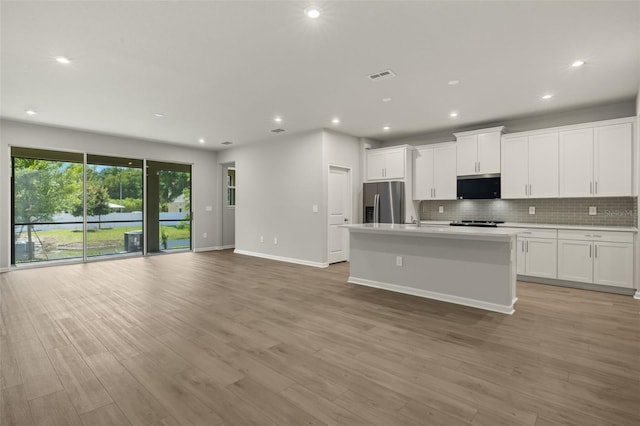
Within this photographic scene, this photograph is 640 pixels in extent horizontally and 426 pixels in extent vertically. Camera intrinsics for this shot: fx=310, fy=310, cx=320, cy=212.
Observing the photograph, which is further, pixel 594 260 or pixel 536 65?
pixel 594 260

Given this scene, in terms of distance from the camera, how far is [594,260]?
459 cm

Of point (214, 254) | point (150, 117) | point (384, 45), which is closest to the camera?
point (384, 45)

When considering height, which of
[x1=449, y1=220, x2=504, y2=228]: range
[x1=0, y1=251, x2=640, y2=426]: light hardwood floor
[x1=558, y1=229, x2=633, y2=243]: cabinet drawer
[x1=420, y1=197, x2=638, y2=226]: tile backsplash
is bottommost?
Answer: [x1=0, y1=251, x2=640, y2=426]: light hardwood floor

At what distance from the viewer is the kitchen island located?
3.63 m

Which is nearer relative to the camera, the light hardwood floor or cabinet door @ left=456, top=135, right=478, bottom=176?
the light hardwood floor

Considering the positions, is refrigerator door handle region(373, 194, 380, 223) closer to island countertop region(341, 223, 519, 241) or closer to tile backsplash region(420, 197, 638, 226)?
tile backsplash region(420, 197, 638, 226)

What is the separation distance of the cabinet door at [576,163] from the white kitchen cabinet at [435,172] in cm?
172

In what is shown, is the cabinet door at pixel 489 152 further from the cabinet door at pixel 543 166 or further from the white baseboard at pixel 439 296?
the white baseboard at pixel 439 296

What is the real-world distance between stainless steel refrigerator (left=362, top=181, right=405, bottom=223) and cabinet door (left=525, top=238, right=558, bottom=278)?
2299 mm

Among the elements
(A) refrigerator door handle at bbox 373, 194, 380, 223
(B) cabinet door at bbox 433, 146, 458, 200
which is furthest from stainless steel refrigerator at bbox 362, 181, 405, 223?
(B) cabinet door at bbox 433, 146, 458, 200

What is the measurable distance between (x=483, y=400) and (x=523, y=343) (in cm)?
115

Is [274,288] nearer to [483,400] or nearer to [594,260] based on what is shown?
[483,400]

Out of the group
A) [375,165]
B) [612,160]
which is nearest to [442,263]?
[612,160]

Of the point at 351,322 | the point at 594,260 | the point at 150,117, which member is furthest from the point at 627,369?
the point at 150,117
